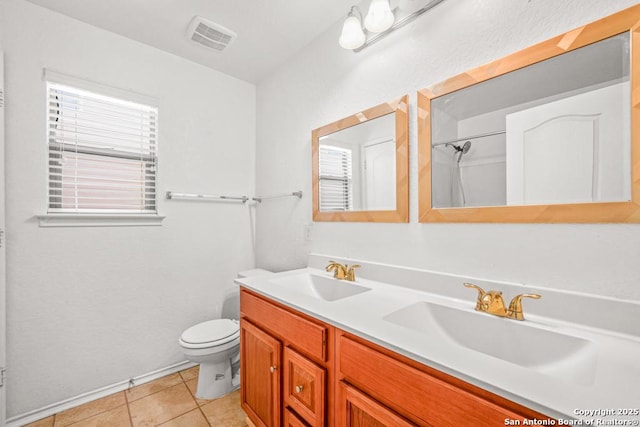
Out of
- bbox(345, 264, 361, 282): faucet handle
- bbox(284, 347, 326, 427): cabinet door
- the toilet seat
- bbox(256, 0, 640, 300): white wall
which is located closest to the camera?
bbox(256, 0, 640, 300): white wall

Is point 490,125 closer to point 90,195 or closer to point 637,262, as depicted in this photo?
point 637,262

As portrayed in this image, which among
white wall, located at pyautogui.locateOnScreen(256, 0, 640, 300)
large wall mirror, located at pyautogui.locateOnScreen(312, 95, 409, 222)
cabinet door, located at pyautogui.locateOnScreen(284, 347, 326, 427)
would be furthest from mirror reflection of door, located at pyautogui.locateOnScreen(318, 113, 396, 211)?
cabinet door, located at pyautogui.locateOnScreen(284, 347, 326, 427)

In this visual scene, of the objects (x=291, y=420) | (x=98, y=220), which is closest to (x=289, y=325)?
(x=291, y=420)

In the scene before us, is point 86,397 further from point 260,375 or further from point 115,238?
point 260,375

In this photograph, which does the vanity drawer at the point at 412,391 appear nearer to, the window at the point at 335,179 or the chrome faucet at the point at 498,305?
the chrome faucet at the point at 498,305

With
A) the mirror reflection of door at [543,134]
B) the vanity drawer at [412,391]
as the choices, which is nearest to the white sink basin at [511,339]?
the vanity drawer at [412,391]

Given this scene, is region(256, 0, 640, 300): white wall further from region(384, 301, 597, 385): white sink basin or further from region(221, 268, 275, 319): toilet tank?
region(221, 268, 275, 319): toilet tank

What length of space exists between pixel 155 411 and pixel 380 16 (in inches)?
102

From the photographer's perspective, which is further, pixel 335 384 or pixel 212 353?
pixel 212 353

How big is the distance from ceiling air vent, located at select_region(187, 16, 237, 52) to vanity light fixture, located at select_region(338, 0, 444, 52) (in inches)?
35.9

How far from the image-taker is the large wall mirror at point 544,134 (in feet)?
2.76

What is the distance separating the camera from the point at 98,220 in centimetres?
182

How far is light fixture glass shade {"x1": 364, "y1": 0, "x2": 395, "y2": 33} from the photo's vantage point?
1339 millimetres

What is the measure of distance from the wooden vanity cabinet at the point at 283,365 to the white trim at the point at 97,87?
1.61 metres
